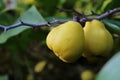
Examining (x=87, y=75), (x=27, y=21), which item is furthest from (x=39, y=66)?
(x=27, y=21)

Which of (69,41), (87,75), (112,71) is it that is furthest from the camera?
(87,75)

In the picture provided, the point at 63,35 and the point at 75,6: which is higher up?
the point at 63,35

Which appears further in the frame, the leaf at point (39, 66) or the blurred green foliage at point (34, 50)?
the leaf at point (39, 66)

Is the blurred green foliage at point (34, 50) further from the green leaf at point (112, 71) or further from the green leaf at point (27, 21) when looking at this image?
the green leaf at point (112, 71)

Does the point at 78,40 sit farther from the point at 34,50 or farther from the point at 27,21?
the point at 34,50

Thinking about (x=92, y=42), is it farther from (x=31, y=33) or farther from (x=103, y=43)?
(x=31, y=33)

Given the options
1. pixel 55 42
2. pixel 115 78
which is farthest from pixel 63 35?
pixel 115 78

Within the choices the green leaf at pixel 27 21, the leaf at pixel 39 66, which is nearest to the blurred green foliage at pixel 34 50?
the leaf at pixel 39 66
